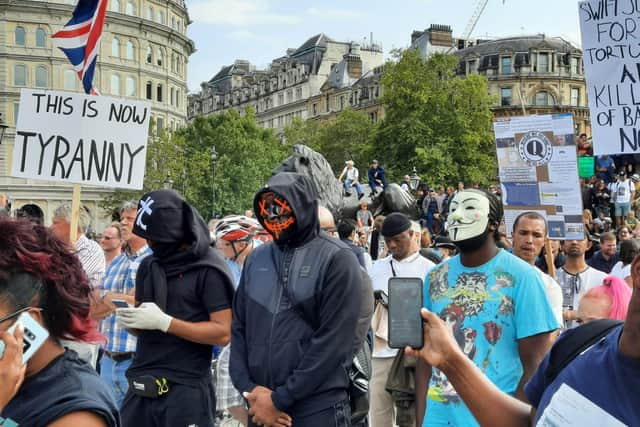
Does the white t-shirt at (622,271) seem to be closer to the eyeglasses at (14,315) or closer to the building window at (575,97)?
the eyeglasses at (14,315)

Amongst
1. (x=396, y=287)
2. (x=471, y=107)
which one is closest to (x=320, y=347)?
(x=396, y=287)

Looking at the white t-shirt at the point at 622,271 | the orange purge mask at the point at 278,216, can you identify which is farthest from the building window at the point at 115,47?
the orange purge mask at the point at 278,216

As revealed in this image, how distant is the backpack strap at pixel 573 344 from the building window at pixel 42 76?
75.6 metres

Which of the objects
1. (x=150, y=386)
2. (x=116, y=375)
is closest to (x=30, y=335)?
(x=150, y=386)

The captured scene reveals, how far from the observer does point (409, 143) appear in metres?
57.0

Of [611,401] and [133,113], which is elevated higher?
[133,113]

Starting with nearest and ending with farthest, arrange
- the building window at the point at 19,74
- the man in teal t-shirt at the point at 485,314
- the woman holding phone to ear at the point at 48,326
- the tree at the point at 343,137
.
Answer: the woman holding phone to ear at the point at 48,326 < the man in teal t-shirt at the point at 485,314 < the building window at the point at 19,74 < the tree at the point at 343,137

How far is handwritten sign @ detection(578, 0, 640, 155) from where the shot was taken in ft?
16.7

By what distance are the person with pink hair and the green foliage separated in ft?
160

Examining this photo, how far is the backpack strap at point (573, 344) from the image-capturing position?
2.13m

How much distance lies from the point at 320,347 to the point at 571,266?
11.9ft

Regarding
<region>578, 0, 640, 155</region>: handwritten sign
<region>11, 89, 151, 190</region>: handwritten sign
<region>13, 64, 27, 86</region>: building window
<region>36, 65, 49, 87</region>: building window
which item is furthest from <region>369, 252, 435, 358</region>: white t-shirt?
<region>13, 64, 27, 86</region>: building window

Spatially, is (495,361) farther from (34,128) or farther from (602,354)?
(34,128)

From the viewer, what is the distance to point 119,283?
17.9 feet
